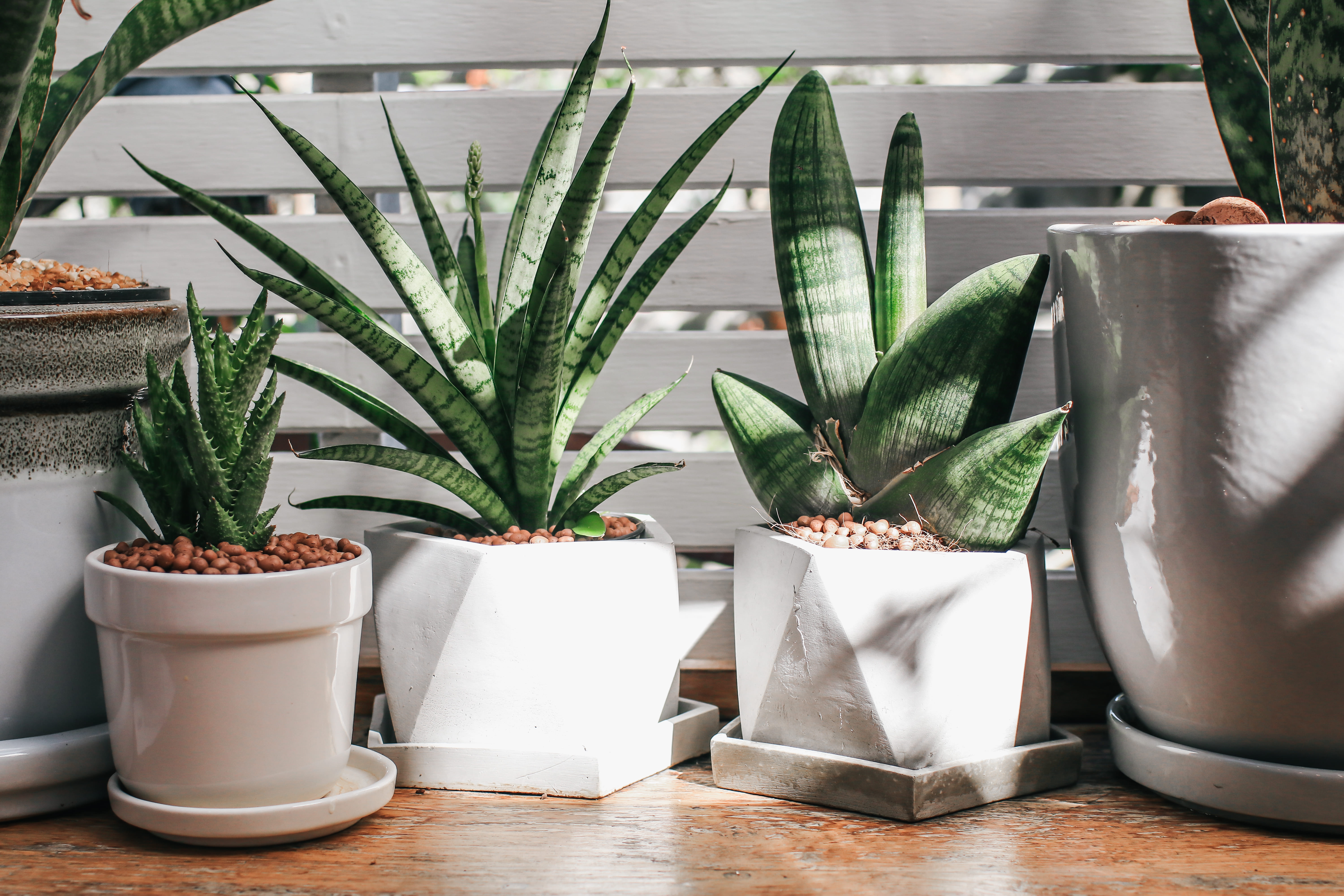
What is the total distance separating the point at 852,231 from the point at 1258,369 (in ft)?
0.91

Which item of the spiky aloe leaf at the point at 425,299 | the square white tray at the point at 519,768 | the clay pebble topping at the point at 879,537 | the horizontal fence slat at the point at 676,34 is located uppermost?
the horizontal fence slat at the point at 676,34

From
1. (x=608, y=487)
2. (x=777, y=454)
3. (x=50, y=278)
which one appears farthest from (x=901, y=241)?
(x=50, y=278)

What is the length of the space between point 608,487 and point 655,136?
0.39 metres

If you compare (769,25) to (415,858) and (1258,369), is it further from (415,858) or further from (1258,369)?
(415,858)

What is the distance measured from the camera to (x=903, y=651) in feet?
2.03

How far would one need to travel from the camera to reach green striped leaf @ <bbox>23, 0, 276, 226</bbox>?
2.16ft

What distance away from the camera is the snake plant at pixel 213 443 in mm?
596

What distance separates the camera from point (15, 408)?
63 cm

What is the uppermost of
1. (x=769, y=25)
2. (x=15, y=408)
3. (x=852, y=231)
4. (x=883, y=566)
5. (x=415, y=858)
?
(x=769, y=25)

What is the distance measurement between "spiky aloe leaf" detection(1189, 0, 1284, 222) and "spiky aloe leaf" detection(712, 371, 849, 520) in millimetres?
374

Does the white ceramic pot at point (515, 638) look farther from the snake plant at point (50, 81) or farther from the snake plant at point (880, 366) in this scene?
the snake plant at point (50, 81)

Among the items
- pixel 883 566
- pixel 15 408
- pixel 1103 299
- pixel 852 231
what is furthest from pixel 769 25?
pixel 15 408

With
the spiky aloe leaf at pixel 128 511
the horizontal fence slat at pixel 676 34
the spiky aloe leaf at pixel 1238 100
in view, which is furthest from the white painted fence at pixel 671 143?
the spiky aloe leaf at pixel 128 511

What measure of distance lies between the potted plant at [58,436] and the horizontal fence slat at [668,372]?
252 mm
